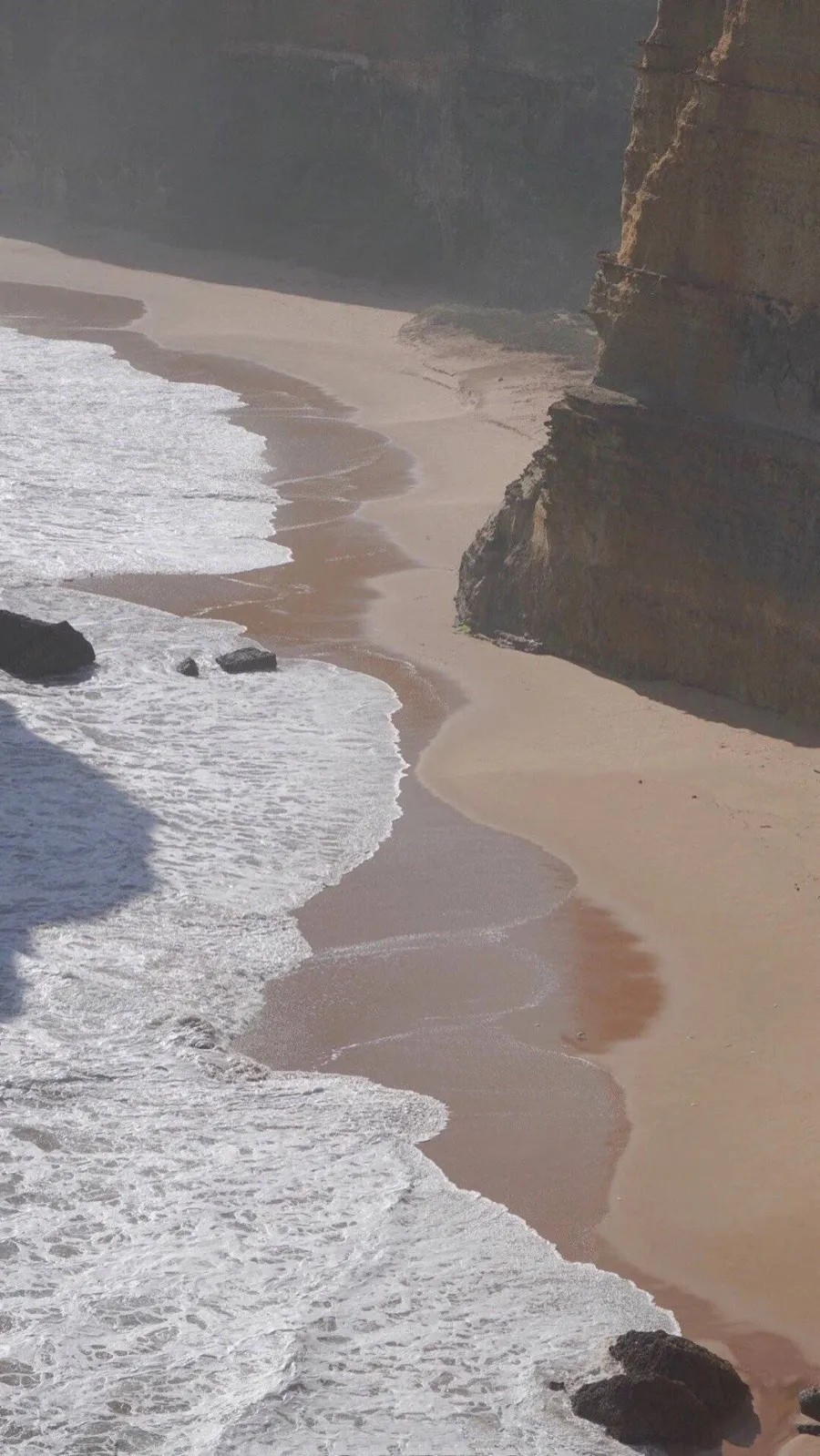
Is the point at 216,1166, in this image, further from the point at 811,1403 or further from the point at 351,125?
the point at 351,125

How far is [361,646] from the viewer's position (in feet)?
45.8

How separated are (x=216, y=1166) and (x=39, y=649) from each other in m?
6.96

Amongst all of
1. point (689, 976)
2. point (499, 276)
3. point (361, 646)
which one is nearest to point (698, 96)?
point (361, 646)

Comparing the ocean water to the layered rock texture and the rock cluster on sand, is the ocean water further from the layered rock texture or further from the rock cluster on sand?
the layered rock texture

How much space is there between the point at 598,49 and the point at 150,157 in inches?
433

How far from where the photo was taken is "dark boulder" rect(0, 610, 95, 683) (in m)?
13.1

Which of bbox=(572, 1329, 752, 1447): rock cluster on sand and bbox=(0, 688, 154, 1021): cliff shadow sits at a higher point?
bbox=(572, 1329, 752, 1447): rock cluster on sand

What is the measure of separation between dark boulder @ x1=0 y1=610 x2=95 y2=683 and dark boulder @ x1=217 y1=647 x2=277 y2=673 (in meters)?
1.09

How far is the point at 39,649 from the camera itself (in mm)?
13102

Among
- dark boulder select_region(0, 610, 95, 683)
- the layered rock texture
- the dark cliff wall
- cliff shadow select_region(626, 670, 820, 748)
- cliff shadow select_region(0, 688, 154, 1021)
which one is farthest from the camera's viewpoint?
the dark cliff wall

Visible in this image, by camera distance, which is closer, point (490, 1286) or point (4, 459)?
point (490, 1286)

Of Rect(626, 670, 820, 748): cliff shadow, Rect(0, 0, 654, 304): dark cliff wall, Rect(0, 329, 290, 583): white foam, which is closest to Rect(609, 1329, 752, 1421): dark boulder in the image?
Rect(626, 670, 820, 748): cliff shadow

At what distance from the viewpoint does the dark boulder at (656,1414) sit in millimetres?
5332

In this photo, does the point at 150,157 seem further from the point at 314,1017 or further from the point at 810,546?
the point at 314,1017
